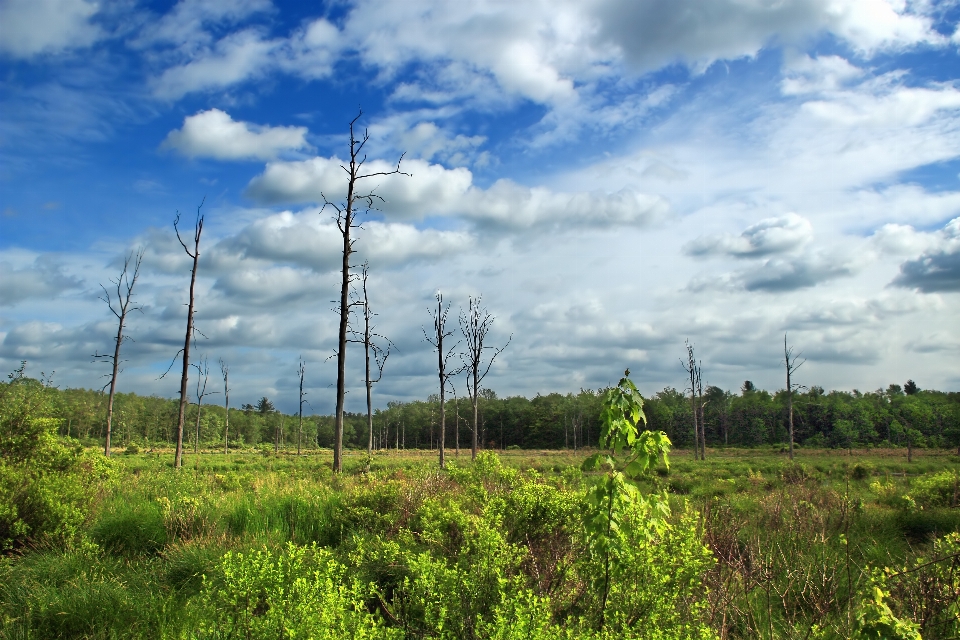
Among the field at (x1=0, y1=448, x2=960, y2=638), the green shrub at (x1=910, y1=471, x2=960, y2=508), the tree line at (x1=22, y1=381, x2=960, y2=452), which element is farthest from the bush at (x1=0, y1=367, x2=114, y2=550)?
the tree line at (x1=22, y1=381, x2=960, y2=452)

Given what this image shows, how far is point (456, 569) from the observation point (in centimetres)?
429

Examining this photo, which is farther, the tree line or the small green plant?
the tree line

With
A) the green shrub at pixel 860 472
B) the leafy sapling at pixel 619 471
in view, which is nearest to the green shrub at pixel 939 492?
the leafy sapling at pixel 619 471

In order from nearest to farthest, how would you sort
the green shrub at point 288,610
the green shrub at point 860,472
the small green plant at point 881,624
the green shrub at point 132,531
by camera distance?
the small green plant at point 881,624
the green shrub at point 288,610
the green shrub at point 132,531
the green shrub at point 860,472

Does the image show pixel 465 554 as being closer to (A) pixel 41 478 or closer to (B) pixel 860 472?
(A) pixel 41 478

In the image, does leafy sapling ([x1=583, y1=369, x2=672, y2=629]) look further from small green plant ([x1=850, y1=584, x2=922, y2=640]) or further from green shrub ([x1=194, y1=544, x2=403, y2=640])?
green shrub ([x1=194, y1=544, x2=403, y2=640])

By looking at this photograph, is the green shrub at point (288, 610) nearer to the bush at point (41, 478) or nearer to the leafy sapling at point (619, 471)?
the leafy sapling at point (619, 471)

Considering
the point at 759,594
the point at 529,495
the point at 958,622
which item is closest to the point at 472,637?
the point at 529,495

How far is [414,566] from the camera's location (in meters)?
4.11

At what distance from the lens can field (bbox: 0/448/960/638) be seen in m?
3.70

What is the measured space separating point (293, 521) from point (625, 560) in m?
6.74

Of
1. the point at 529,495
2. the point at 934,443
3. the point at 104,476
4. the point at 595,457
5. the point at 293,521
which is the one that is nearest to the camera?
the point at 595,457

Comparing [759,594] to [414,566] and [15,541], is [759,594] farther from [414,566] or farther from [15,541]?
[15,541]

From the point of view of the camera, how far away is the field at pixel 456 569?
3.70 meters
